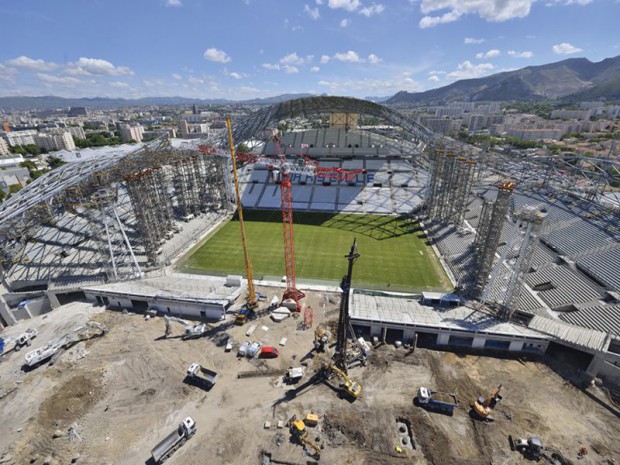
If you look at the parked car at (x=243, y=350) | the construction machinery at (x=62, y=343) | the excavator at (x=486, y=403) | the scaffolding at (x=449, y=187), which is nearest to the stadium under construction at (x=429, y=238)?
the scaffolding at (x=449, y=187)

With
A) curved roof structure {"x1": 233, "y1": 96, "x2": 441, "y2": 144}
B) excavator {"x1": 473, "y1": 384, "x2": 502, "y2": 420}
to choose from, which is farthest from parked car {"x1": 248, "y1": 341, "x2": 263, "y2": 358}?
curved roof structure {"x1": 233, "y1": 96, "x2": 441, "y2": 144}

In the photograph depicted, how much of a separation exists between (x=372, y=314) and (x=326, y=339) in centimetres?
554

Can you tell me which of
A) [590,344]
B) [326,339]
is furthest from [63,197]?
[590,344]

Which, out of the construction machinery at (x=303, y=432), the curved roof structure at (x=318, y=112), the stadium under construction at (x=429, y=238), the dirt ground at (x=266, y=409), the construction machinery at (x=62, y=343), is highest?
the curved roof structure at (x=318, y=112)

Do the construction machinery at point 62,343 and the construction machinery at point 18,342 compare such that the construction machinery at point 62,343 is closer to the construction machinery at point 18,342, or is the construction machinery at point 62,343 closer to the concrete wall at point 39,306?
the construction machinery at point 18,342

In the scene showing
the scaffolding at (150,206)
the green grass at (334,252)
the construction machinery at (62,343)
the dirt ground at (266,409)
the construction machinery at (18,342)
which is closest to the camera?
the dirt ground at (266,409)

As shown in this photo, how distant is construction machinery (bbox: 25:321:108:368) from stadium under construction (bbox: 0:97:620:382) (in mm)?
4565

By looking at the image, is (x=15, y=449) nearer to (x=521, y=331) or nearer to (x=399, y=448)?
(x=399, y=448)

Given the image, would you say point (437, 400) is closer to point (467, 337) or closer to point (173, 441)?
point (467, 337)

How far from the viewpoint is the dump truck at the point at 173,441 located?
63.2ft

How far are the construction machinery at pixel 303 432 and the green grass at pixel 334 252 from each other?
62.7 ft

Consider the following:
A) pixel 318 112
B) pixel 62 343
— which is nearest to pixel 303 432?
pixel 62 343

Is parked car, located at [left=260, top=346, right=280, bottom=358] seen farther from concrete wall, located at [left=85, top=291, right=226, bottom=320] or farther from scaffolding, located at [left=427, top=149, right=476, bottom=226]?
scaffolding, located at [left=427, top=149, right=476, bottom=226]

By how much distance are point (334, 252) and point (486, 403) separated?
92.5 ft
